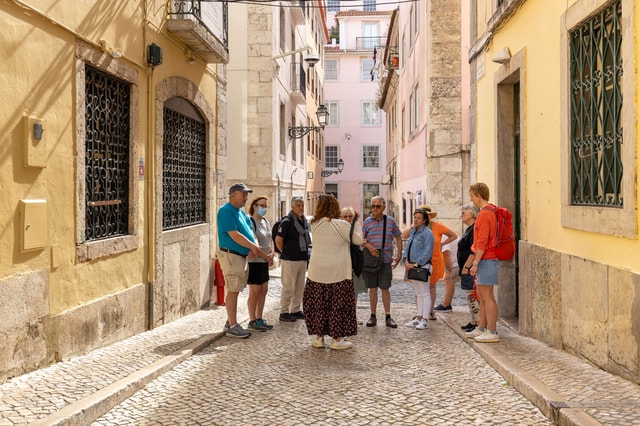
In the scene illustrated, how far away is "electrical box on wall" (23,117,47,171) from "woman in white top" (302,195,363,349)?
273 cm

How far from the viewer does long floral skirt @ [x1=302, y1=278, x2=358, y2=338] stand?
284 inches

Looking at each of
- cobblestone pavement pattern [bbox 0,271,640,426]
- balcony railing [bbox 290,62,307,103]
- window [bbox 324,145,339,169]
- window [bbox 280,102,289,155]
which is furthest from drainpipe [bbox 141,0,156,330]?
window [bbox 324,145,339,169]

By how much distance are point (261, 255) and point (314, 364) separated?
5.88ft

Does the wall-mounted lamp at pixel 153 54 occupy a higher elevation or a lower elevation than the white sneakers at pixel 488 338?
higher

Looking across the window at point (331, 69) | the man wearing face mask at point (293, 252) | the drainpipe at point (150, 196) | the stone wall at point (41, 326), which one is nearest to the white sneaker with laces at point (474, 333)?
the man wearing face mask at point (293, 252)

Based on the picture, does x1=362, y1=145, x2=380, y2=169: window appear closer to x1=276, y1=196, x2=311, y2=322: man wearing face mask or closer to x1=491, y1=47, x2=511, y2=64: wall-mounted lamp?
x1=276, y1=196, x2=311, y2=322: man wearing face mask

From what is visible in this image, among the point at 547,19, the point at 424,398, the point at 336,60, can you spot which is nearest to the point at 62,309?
the point at 424,398

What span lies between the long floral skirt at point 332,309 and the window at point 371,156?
38.8 m

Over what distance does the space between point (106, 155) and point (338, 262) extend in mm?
2723

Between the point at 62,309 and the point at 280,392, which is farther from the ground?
the point at 62,309

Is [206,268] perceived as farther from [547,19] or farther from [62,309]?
[547,19]

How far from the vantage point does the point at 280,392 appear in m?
5.46

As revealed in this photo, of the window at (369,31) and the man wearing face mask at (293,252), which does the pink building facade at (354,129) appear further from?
the man wearing face mask at (293,252)

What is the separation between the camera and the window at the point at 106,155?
6887 mm
